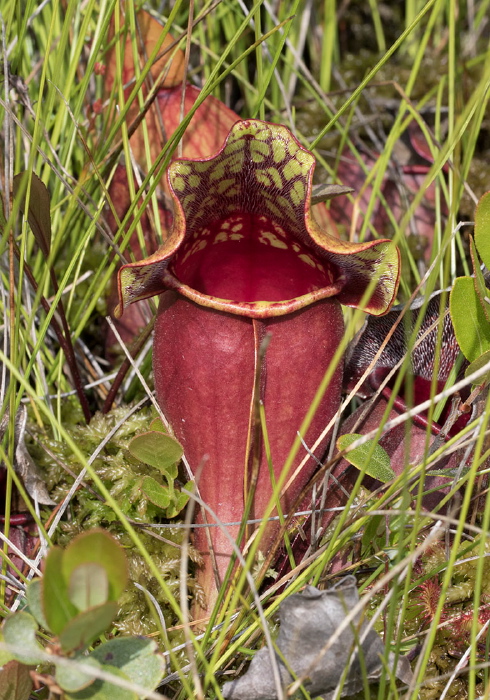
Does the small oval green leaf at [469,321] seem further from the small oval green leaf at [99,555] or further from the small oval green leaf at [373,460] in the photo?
the small oval green leaf at [99,555]

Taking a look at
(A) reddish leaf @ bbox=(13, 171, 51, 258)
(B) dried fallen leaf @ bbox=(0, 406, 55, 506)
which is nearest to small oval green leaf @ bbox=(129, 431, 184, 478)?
(B) dried fallen leaf @ bbox=(0, 406, 55, 506)

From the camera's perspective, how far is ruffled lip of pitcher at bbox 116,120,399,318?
1145mm

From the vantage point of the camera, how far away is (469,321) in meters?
1.22

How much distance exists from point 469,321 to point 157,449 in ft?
2.11

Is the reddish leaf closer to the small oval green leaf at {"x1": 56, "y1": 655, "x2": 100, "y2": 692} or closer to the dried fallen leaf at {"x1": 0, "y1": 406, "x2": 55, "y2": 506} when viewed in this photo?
the dried fallen leaf at {"x1": 0, "y1": 406, "x2": 55, "y2": 506}

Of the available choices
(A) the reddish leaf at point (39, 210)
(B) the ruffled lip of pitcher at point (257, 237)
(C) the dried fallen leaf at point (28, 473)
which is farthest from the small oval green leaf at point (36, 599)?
(A) the reddish leaf at point (39, 210)

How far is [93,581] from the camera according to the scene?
830 mm

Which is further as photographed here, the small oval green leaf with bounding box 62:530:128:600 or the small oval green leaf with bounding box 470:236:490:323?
the small oval green leaf with bounding box 470:236:490:323

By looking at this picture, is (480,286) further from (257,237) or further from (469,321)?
(257,237)

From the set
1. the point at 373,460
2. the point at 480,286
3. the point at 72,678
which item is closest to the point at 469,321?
the point at 480,286

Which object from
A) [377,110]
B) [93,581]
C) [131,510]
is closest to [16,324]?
[131,510]

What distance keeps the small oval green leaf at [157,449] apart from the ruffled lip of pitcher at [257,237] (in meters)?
0.25

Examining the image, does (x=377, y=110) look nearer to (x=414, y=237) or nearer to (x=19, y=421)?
(x=414, y=237)

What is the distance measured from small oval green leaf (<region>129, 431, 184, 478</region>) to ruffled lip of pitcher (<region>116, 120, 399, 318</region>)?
25cm
